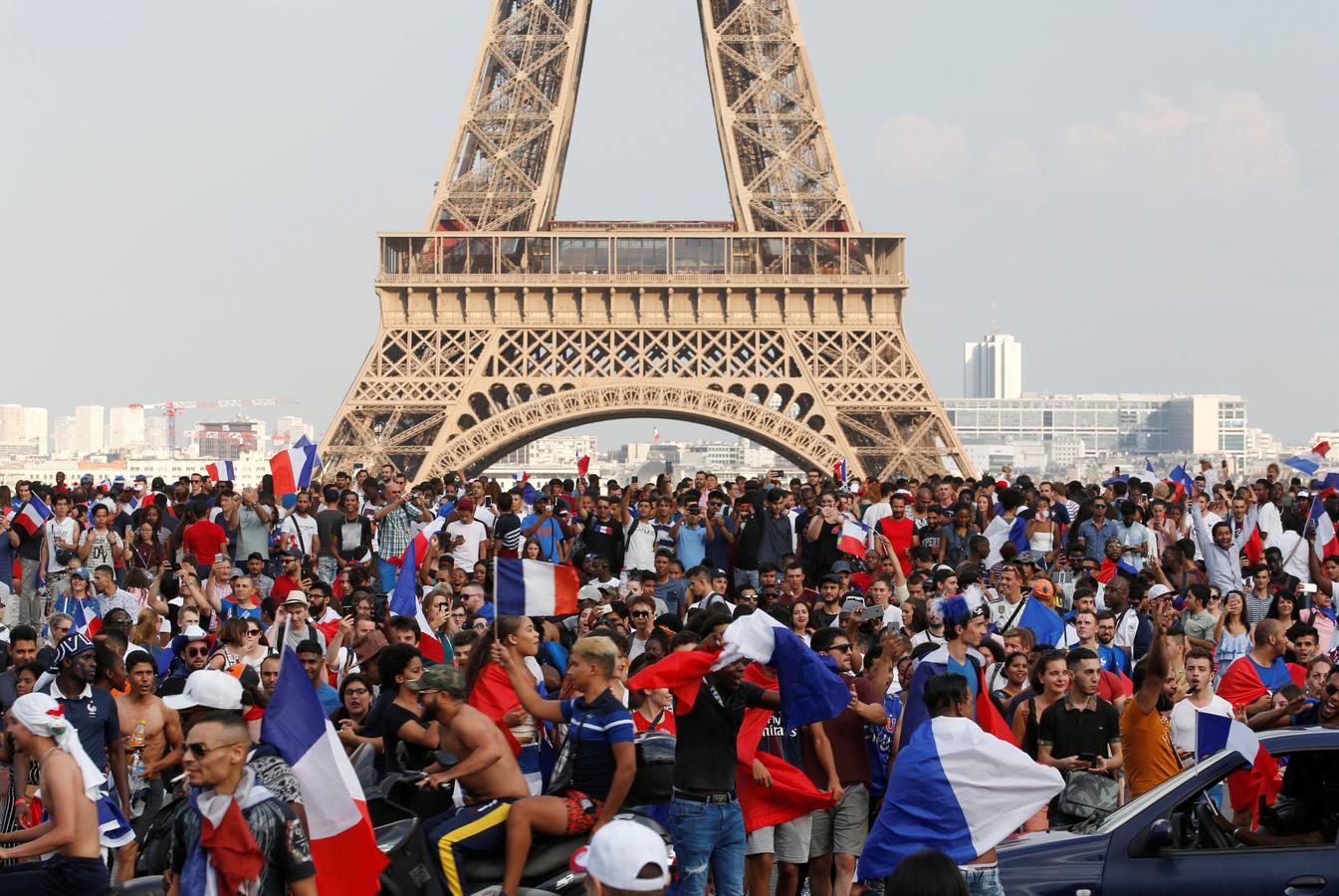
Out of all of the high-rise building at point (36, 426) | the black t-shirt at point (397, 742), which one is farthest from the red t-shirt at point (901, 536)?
the high-rise building at point (36, 426)

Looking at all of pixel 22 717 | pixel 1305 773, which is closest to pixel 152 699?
pixel 22 717

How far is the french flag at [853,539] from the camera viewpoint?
15805 mm

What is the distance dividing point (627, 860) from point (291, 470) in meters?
14.7

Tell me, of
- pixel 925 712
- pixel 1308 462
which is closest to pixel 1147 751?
pixel 925 712

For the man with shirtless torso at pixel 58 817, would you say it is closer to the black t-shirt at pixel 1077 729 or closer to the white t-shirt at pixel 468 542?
the black t-shirt at pixel 1077 729

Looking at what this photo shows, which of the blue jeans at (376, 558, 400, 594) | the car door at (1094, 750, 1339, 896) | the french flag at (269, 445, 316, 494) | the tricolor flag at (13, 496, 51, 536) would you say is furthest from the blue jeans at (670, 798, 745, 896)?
the tricolor flag at (13, 496, 51, 536)

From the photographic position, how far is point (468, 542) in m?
16.5

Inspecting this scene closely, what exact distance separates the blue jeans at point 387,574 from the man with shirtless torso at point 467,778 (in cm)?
923

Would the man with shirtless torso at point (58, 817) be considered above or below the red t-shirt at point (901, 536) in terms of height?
below

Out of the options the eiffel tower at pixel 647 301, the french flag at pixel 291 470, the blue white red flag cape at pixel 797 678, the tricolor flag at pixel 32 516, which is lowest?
the blue white red flag cape at pixel 797 678

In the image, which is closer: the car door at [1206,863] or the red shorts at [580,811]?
the car door at [1206,863]

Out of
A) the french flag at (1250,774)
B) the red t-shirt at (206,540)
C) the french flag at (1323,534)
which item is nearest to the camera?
the french flag at (1250,774)

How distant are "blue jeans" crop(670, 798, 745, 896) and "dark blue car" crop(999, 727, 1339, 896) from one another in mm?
1227

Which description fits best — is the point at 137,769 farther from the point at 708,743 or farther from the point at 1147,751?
the point at 1147,751
